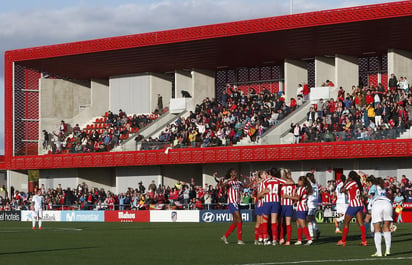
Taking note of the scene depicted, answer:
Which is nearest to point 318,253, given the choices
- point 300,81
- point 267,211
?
point 267,211

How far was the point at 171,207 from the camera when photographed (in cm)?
5294

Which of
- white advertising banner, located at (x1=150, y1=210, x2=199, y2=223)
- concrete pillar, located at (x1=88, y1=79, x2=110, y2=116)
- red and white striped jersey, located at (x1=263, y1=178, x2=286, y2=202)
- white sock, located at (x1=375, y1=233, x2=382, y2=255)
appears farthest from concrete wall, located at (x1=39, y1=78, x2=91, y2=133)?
white sock, located at (x1=375, y1=233, x2=382, y2=255)

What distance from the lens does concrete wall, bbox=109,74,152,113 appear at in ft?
220

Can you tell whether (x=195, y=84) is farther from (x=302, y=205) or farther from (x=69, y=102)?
(x=302, y=205)

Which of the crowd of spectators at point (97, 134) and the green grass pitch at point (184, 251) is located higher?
the crowd of spectators at point (97, 134)

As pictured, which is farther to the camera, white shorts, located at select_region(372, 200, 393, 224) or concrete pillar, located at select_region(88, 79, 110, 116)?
concrete pillar, located at select_region(88, 79, 110, 116)

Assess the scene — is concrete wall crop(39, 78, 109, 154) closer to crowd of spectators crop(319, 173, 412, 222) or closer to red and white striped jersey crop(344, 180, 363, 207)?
crowd of spectators crop(319, 173, 412, 222)

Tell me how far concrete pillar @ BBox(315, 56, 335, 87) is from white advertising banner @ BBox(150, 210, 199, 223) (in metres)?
13.2

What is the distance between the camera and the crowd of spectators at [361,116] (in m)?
48.2

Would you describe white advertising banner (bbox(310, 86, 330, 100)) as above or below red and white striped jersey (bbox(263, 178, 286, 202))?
above

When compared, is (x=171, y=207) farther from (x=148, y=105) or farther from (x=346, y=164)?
(x=148, y=105)

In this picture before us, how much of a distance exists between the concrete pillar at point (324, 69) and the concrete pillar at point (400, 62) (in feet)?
14.8

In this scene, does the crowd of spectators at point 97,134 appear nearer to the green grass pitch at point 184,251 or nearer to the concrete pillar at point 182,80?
the concrete pillar at point 182,80

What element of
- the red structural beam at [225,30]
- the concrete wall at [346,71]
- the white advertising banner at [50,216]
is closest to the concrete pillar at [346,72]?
the concrete wall at [346,71]
